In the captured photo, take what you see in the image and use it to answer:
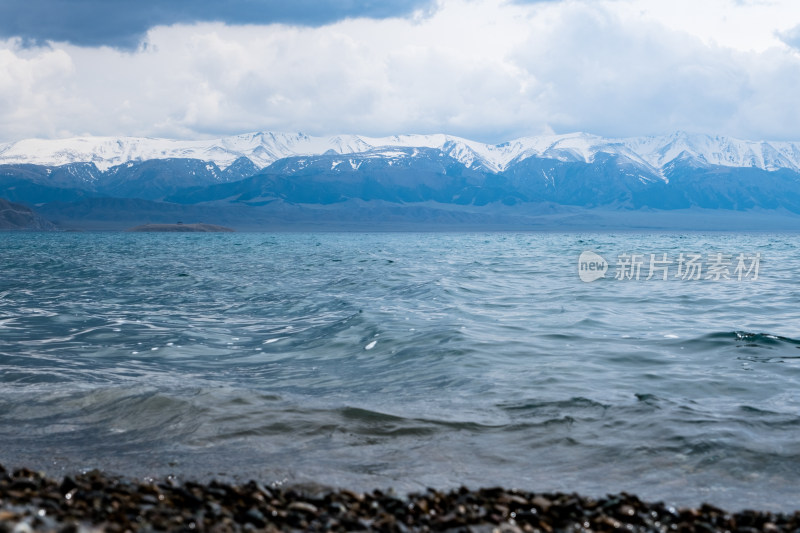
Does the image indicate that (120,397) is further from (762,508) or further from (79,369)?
(762,508)

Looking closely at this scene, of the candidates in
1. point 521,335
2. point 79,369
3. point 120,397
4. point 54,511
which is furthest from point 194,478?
point 521,335

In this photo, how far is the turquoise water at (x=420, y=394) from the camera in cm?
876

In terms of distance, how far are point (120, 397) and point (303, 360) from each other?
4614 mm

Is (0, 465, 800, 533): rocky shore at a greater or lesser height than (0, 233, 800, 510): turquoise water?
greater

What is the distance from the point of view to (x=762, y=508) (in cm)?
754

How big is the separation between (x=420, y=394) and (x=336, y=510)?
6.10 metres

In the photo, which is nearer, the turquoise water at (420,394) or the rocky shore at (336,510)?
the rocky shore at (336,510)

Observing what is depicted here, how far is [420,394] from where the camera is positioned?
12.7 meters

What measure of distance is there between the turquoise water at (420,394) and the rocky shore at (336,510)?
1.03 m

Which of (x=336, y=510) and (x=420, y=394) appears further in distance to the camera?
(x=420, y=394)

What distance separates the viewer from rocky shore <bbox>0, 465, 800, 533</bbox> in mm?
6035

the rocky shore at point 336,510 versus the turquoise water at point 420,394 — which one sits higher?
the rocky shore at point 336,510

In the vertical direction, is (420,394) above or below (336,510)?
below

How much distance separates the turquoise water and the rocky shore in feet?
3.40
